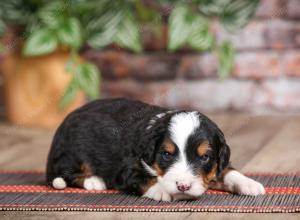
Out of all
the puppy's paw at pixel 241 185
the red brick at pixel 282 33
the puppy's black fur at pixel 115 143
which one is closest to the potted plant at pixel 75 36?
the red brick at pixel 282 33

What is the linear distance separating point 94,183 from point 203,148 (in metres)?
0.46

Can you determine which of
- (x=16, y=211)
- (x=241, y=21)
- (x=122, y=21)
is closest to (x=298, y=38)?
(x=241, y=21)

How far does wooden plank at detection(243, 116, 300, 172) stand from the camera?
286 cm

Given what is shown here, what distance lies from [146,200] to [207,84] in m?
2.10

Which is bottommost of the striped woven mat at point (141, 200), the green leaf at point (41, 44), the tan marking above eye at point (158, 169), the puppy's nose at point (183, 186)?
the striped woven mat at point (141, 200)

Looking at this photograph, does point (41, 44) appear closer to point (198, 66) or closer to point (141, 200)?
point (198, 66)

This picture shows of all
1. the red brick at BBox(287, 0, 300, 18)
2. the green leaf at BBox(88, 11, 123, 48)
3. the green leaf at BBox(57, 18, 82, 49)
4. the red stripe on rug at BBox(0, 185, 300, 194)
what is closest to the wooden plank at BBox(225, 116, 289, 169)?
the red stripe on rug at BBox(0, 185, 300, 194)

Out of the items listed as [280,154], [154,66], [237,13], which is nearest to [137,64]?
[154,66]

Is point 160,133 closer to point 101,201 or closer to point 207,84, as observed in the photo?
point 101,201

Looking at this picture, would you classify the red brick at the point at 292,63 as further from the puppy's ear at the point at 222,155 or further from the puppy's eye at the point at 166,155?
the puppy's eye at the point at 166,155

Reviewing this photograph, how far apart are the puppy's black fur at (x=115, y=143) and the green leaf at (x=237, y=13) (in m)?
1.38

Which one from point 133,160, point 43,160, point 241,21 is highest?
point 241,21

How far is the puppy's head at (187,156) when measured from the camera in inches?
84.5

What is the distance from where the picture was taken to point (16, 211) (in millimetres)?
2238
